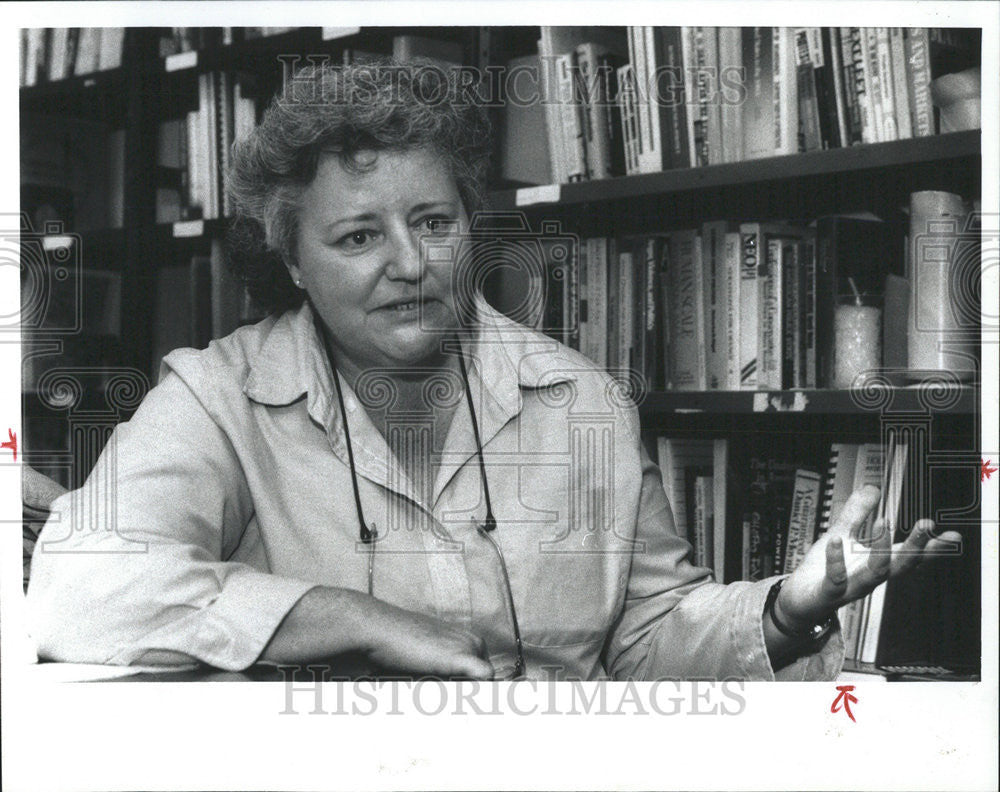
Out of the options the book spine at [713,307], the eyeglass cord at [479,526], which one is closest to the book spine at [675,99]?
the book spine at [713,307]

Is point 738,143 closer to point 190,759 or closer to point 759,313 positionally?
point 759,313

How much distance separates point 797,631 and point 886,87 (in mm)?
732

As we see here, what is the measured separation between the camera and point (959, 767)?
54.4 inches

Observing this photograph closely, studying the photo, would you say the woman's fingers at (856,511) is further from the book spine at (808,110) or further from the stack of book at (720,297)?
the book spine at (808,110)

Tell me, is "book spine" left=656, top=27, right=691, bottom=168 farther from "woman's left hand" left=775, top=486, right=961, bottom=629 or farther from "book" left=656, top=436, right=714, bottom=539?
"woman's left hand" left=775, top=486, right=961, bottom=629

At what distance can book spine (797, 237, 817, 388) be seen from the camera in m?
1.38

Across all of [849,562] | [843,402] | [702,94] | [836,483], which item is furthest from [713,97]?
[849,562]

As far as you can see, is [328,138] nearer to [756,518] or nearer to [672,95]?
[672,95]

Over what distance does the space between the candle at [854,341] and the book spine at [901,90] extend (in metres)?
0.24

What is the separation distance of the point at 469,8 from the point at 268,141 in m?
0.33

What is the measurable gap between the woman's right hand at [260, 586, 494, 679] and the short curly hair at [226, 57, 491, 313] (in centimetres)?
42

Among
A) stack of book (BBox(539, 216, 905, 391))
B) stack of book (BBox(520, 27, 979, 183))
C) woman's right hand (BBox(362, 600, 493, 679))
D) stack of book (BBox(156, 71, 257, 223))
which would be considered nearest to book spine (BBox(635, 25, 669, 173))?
stack of book (BBox(520, 27, 979, 183))

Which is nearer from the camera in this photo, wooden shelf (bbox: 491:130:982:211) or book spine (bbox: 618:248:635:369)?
wooden shelf (bbox: 491:130:982:211)

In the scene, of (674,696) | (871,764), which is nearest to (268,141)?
(674,696)
